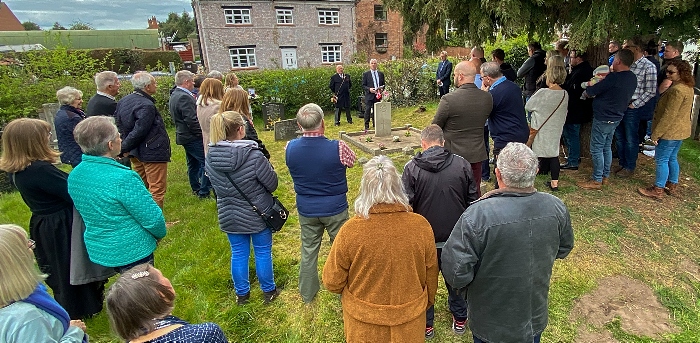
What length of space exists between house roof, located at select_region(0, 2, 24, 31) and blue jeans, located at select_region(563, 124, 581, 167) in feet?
261

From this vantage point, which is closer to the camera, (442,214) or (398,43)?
(442,214)

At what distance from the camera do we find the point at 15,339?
1.83 metres

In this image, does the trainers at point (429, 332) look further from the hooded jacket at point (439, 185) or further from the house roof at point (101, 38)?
the house roof at point (101, 38)

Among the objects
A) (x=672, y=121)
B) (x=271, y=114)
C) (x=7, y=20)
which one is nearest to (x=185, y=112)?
(x=271, y=114)

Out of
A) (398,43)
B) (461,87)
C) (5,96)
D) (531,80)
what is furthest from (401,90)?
(398,43)

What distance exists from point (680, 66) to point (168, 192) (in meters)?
8.34

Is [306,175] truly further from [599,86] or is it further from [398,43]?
[398,43]

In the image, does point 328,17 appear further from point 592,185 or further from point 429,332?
point 429,332

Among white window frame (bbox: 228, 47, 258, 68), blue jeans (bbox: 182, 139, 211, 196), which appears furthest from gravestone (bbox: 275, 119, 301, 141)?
white window frame (bbox: 228, 47, 258, 68)

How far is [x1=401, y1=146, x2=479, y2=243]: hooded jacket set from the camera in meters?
3.02

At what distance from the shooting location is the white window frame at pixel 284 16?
31609 millimetres


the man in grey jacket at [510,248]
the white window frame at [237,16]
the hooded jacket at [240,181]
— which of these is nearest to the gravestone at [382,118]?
the hooded jacket at [240,181]

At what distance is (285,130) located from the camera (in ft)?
36.3

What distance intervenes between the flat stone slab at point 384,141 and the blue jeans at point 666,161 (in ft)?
15.3
